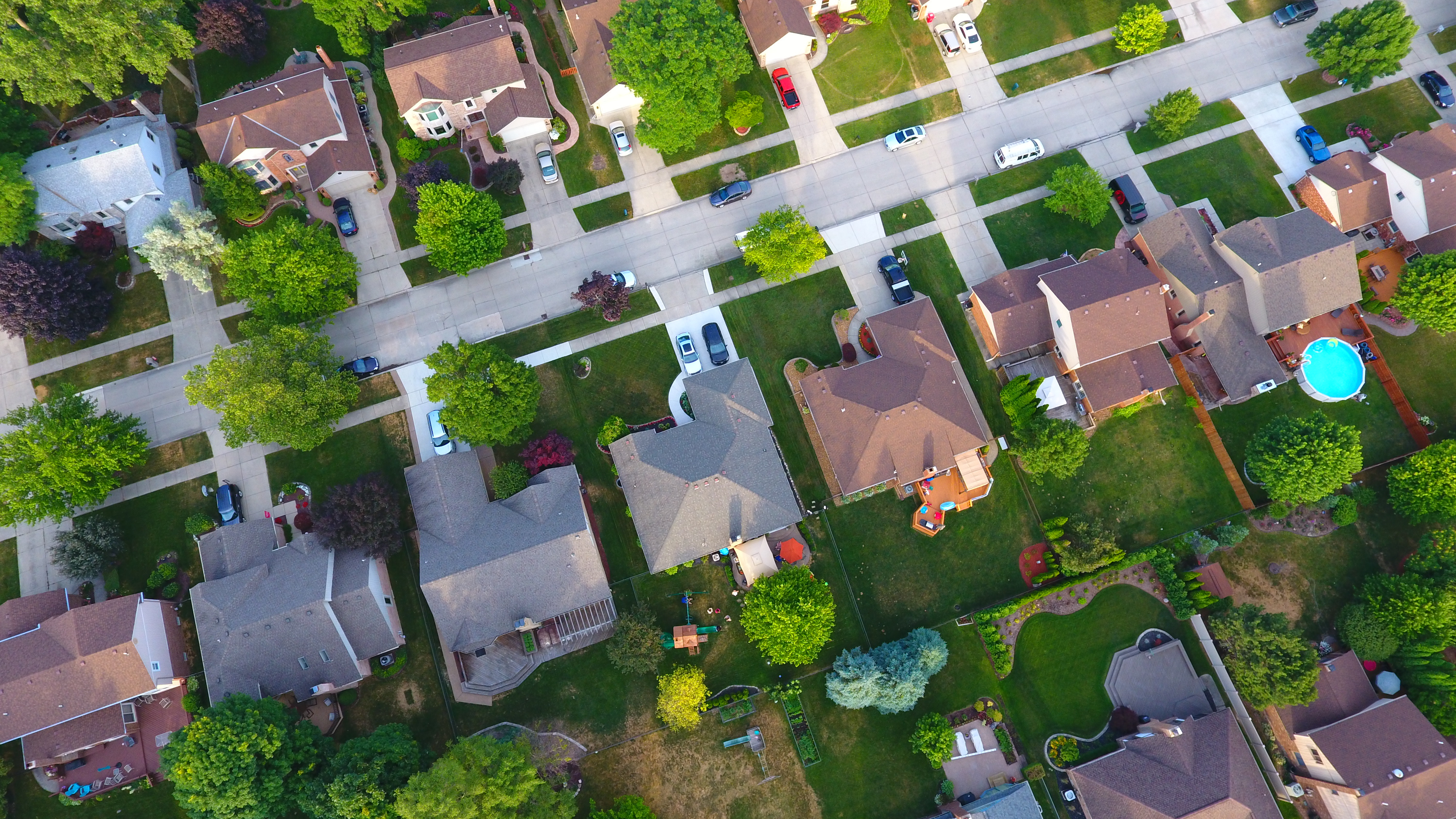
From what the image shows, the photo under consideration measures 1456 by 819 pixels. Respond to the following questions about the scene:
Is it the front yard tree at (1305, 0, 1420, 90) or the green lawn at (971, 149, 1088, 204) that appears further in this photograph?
the green lawn at (971, 149, 1088, 204)

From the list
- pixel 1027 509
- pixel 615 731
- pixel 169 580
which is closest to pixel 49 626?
pixel 169 580

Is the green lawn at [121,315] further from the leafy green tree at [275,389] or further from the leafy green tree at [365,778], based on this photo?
the leafy green tree at [365,778]

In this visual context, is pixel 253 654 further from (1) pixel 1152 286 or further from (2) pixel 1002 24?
(2) pixel 1002 24

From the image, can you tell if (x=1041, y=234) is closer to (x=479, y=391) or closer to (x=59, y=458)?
(x=479, y=391)

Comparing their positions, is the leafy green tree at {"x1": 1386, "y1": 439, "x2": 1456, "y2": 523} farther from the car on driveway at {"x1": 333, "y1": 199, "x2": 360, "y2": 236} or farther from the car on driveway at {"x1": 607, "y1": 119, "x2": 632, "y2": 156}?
the car on driveway at {"x1": 333, "y1": 199, "x2": 360, "y2": 236}

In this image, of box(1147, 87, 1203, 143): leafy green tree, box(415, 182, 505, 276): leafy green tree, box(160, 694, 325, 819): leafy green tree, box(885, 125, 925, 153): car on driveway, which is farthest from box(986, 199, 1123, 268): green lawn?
box(160, 694, 325, 819): leafy green tree
